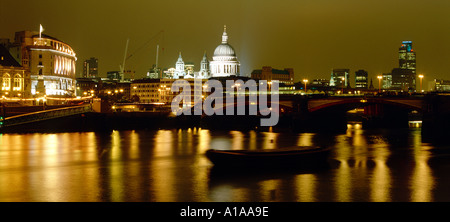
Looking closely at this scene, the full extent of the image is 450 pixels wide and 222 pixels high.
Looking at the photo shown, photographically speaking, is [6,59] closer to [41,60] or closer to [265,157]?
[41,60]

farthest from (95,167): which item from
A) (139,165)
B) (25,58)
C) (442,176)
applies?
(25,58)

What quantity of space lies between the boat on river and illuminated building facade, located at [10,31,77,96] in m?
67.7

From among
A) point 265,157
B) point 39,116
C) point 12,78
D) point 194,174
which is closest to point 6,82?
point 12,78

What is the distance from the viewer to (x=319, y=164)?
1374 inches

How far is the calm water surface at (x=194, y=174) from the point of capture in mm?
26172

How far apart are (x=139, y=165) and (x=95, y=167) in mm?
2769

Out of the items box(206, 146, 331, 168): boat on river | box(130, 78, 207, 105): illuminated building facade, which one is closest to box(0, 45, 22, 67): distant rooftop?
box(206, 146, 331, 168): boat on river

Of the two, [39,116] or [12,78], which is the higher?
[12,78]

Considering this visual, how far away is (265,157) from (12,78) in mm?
65269

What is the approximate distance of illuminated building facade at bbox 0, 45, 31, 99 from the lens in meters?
85.1

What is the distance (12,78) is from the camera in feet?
286

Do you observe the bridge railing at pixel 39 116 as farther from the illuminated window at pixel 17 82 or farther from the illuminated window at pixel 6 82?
the illuminated window at pixel 17 82

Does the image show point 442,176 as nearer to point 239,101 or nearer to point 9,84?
point 239,101

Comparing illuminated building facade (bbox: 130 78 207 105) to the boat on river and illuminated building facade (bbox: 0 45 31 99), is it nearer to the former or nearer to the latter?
illuminated building facade (bbox: 0 45 31 99)
